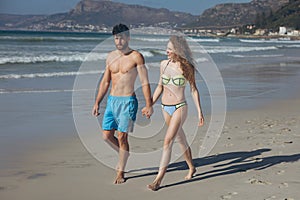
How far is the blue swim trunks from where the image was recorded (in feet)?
17.5

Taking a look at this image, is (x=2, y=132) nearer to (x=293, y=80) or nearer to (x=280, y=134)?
(x=280, y=134)

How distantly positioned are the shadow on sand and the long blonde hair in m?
1.27

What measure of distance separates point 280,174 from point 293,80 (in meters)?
13.8

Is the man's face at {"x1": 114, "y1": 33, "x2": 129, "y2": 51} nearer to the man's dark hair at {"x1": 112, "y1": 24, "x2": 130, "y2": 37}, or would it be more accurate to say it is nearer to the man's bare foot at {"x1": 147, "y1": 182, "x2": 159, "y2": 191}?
the man's dark hair at {"x1": 112, "y1": 24, "x2": 130, "y2": 37}

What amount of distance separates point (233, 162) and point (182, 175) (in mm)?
948

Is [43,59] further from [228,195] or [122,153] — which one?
[228,195]

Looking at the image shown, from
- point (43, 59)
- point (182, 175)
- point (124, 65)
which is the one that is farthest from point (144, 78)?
point (43, 59)

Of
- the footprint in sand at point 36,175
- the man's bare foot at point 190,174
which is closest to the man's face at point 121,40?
the man's bare foot at point 190,174

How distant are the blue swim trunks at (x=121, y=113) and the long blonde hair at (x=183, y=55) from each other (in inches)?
26.3

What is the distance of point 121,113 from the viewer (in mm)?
5340

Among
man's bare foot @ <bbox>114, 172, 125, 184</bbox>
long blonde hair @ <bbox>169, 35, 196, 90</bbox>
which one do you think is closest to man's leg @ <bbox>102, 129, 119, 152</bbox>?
man's bare foot @ <bbox>114, 172, 125, 184</bbox>

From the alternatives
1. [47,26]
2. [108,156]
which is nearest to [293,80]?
[108,156]

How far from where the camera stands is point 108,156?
6.66 m

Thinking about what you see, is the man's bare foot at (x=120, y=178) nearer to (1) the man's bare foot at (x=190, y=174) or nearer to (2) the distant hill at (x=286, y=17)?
(1) the man's bare foot at (x=190, y=174)
